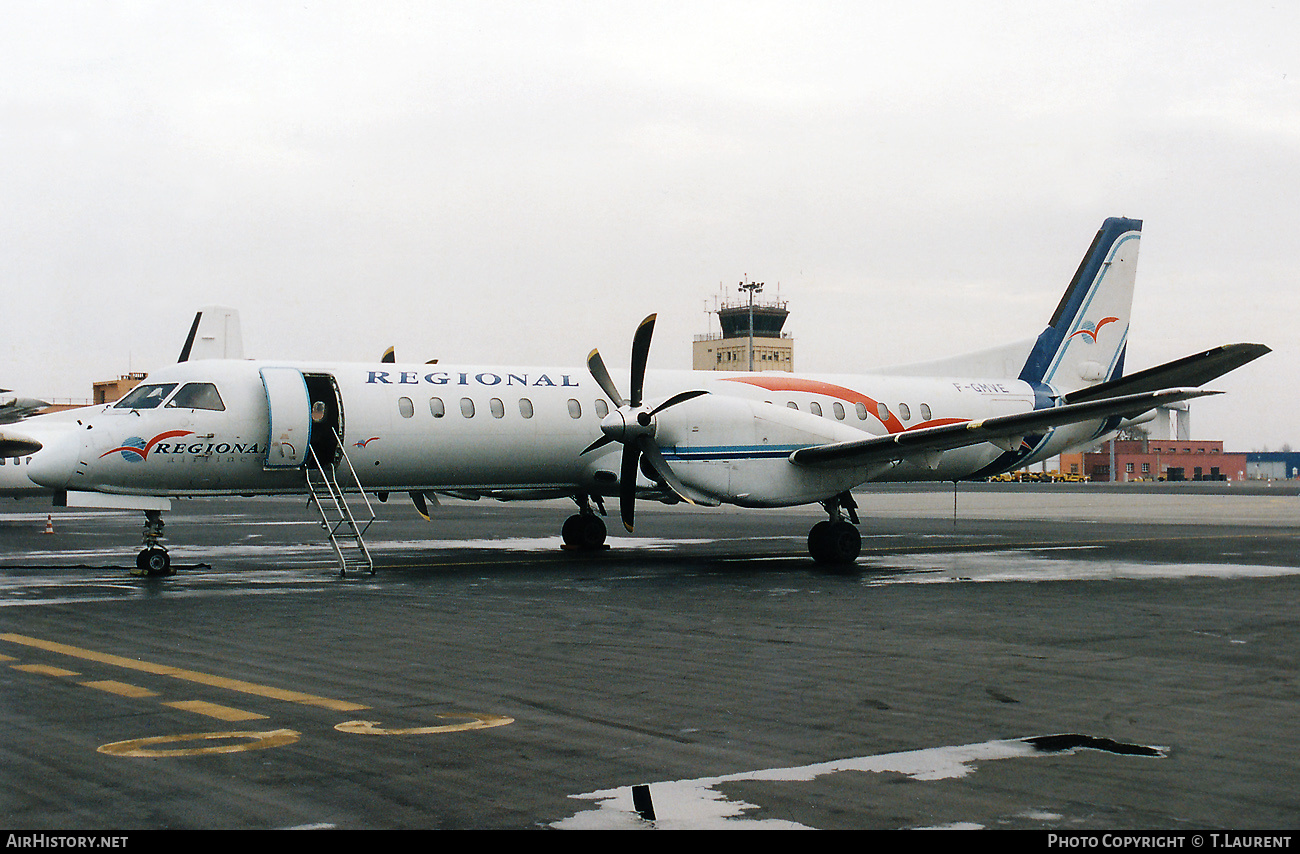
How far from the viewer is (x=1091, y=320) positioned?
28031 millimetres

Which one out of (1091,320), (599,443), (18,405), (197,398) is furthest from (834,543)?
(18,405)

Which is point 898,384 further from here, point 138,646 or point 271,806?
point 271,806

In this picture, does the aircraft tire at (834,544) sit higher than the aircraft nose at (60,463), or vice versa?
the aircraft nose at (60,463)

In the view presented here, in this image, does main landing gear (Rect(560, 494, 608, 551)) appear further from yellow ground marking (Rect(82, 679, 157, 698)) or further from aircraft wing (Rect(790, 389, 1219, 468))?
yellow ground marking (Rect(82, 679, 157, 698))

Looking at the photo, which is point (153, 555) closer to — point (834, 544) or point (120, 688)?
point (120, 688)

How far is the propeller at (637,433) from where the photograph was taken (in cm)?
2023

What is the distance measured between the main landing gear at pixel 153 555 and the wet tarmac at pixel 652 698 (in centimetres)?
60

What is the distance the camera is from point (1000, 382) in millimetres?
27844

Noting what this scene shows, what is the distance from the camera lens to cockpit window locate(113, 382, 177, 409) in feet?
63.6

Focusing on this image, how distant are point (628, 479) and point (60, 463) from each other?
909 cm

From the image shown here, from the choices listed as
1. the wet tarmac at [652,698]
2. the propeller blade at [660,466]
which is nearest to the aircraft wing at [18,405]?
the wet tarmac at [652,698]

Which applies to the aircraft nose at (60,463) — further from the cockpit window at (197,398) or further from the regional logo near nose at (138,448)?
the cockpit window at (197,398)

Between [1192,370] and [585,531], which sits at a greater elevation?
[1192,370]

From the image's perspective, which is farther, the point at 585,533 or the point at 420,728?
the point at 585,533
